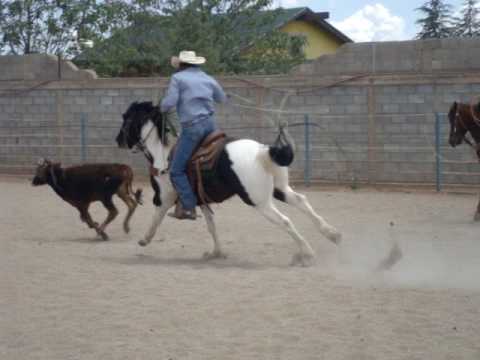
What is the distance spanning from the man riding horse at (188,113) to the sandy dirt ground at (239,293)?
75 centimetres

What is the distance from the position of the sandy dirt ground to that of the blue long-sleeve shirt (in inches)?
60.5

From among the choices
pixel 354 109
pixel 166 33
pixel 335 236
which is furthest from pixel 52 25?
pixel 335 236

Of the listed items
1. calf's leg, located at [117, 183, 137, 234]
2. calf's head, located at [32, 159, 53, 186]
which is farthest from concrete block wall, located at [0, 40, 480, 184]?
calf's head, located at [32, 159, 53, 186]

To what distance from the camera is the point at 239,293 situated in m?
7.78

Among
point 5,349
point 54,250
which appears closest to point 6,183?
point 54,250

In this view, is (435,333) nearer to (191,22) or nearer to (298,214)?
(298,214)

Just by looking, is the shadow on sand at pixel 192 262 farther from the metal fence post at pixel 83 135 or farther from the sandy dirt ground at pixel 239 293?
the metal fence post at pixel 83 135

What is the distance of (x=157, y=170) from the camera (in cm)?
1011

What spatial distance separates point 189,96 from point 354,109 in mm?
9782

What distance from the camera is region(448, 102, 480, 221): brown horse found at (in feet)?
43.4

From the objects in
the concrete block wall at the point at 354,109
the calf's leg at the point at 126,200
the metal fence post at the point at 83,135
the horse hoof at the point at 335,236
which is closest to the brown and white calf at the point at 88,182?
the calf's leg at the point at 126,200

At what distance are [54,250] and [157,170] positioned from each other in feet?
5.29

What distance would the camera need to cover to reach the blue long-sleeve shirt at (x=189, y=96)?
9.52 m

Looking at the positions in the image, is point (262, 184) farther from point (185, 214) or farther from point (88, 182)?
point (88, 182)
